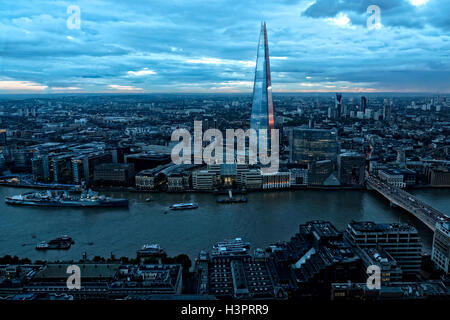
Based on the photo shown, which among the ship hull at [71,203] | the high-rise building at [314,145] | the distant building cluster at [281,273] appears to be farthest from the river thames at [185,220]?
the high-rise building at [314,145]

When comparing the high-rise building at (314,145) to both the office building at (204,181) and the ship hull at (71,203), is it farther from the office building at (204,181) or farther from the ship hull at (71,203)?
the ship hull at (71,203)

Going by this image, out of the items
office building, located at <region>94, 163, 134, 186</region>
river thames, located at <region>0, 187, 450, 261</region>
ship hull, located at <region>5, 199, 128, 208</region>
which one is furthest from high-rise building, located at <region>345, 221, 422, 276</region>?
office building, located at <region>94, 163, 134, 186</region>

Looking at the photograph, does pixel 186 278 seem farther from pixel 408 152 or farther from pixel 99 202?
pixel 408 152

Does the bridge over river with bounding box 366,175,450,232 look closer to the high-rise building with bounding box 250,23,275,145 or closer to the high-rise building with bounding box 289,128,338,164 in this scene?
the high-rise building with bounding box 289,128,338,164

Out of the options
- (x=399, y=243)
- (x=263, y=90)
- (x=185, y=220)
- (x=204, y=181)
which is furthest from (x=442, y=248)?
(x=263, y=90)

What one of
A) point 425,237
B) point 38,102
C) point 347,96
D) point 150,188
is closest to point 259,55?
point 150,188
